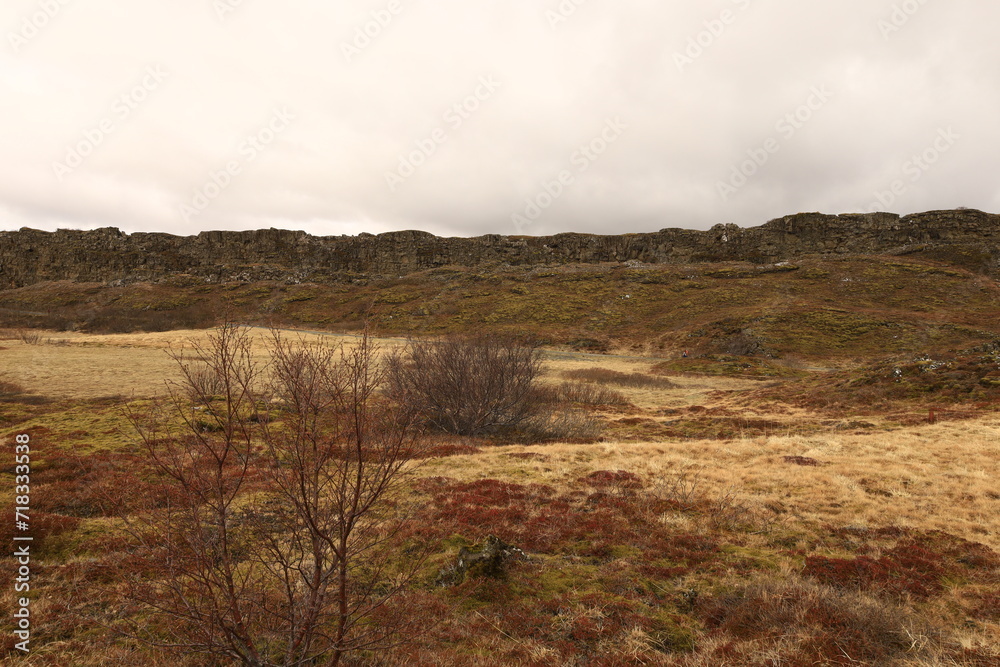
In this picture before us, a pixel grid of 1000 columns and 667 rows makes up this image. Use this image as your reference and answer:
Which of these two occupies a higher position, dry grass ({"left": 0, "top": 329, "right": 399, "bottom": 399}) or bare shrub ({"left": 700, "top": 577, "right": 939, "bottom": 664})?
dry grass ({"left": 0, "top": 329, "right": 399, "bottom": 399})

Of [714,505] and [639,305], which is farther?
[639,305]

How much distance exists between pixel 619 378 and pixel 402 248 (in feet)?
258

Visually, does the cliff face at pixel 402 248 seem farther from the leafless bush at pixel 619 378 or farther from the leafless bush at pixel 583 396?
the leafless bush at pixel 583 396

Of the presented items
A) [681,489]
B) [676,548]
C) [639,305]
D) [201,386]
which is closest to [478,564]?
[676,548]

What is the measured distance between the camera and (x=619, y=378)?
106ft

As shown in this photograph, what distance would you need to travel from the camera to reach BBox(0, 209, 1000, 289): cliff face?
262 feet

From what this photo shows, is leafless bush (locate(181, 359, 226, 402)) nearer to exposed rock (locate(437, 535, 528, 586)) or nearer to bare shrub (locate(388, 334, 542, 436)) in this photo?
exposed rock (locate(437, 535, 528, 586))

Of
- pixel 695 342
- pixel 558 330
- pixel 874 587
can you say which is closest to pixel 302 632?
pixel 874 587

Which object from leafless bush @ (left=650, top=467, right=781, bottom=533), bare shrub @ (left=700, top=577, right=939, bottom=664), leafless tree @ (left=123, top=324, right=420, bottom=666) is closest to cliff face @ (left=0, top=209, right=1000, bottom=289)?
leafless bush @ (left=650, top=467, right=781, bottom=533)

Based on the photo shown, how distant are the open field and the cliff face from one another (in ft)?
265

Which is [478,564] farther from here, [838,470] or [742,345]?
[742,345]

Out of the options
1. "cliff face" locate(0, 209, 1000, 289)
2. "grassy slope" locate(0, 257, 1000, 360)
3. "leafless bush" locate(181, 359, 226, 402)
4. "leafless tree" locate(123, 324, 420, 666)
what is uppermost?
"cliff face" locate(0, 209, 1000, 289)

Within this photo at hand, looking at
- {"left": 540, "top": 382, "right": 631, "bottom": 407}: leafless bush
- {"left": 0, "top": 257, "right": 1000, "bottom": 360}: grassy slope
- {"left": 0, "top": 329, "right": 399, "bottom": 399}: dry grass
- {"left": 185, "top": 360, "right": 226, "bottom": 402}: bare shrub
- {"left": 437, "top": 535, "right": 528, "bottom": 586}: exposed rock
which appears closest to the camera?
A: {"left": 185, "top": 360, "right": 226, "bottom": 402}: bare shrub

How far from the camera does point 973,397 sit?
1745 cm
